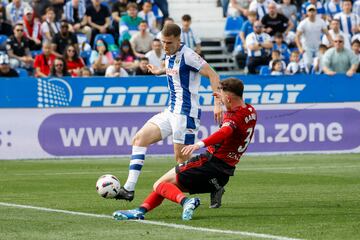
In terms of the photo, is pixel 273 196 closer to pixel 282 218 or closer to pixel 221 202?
pixel 221 202

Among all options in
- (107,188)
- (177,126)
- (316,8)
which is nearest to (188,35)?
(316,8)

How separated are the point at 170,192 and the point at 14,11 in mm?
16935

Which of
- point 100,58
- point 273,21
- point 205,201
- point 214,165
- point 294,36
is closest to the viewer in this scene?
point 214,165

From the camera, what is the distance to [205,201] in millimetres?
13742

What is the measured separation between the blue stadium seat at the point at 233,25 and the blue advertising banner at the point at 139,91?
6840mm

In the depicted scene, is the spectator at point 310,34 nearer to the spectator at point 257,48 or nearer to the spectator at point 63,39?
the spectator at point 257,48

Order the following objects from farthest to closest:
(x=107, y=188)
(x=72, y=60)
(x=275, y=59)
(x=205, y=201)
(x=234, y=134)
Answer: (x=275, y=59) → (x=72, y=60) → (x=205, y=201) → (x=107, y=188) → (x=234, y=134)

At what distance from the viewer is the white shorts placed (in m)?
12.9

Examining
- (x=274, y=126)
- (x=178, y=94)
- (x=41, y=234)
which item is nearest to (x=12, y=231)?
(x=41, y=234)

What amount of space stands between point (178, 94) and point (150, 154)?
9890mm

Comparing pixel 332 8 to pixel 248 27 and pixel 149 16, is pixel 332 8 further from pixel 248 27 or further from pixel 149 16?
pixel 149 16

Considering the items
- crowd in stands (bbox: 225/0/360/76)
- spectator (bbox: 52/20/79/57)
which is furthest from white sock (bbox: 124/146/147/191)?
spectator (bbox: 52/20/79/57)

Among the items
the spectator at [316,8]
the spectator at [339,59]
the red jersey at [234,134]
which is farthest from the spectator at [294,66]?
the red jersey at [234,134]

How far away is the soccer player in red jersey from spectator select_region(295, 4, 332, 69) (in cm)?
1713
